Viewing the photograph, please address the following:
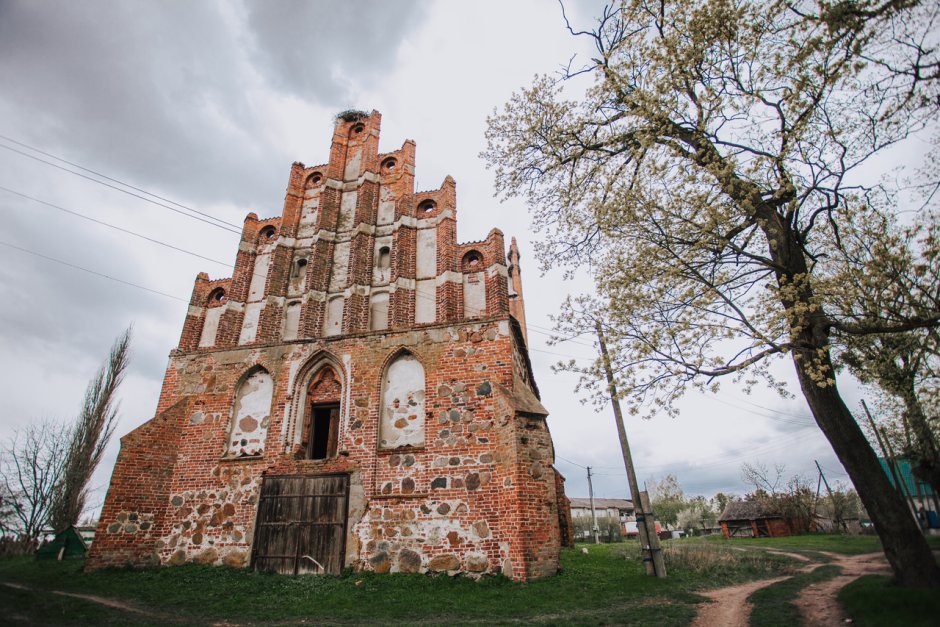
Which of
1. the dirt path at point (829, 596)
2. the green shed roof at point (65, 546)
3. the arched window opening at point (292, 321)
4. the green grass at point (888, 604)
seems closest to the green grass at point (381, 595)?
the dirt path at point (829, 596)

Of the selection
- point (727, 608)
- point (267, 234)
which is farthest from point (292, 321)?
point (727, 608)

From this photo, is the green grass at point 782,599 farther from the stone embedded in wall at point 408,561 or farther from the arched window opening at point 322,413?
the arched window opening at point 322,413

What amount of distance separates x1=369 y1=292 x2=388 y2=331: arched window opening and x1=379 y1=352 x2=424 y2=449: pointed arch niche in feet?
3.75

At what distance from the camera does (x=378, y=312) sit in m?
12.9

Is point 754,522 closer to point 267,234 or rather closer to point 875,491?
point 875,491

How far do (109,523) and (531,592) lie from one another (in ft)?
32.8

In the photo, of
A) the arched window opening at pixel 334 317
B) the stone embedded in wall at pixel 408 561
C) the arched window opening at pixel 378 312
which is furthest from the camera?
the arched window opening at pixel 334 317

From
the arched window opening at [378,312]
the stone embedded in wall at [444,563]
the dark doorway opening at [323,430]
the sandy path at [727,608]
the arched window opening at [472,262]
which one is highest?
the arched window opening at [472,262]

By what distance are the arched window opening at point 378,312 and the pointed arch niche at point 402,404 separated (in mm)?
1143

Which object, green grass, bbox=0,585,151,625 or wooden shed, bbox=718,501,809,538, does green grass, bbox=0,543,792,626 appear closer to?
green grass, bbox=0,585,151,625

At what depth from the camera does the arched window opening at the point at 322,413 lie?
12.1m

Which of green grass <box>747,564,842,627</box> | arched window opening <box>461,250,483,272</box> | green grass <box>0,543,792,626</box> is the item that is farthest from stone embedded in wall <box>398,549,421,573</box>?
arched window opening <box>461,250,483,272</box>

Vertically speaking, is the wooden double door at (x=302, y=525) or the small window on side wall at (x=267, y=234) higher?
the small window on side wall at (x=267, y=234)

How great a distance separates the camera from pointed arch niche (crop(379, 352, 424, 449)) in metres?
11.2
